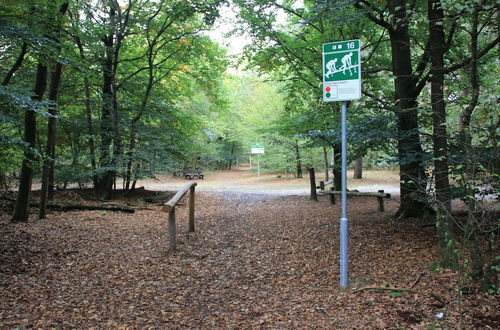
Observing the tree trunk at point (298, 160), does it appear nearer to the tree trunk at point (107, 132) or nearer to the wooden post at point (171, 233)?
the tree trunk at point (107, 132)

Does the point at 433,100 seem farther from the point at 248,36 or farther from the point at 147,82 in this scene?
the point at 147,82

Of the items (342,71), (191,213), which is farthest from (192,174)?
(342,71)

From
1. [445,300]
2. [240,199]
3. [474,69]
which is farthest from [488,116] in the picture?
Answer: [240,199]

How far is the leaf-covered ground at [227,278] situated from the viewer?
3.46 meters

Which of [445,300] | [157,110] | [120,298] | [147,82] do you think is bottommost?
[120,298]

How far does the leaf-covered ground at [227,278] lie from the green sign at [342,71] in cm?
226

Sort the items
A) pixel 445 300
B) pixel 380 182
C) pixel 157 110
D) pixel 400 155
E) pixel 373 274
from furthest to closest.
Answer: pixel 380 182 < pixel 157 110 < pixel 400 155 < pixel 373 274 < pixel 445 300

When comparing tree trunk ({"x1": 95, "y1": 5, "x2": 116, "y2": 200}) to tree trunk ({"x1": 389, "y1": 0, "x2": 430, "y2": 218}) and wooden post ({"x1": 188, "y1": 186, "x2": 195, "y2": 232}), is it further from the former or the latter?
tree trunk ({"x1": 389, "y1": 0, "x2": 430, "y2": 218})

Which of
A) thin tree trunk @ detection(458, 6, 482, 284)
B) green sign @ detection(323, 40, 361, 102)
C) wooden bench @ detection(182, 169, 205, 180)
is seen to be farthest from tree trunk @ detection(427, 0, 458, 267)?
wooden bench @ detection(182, 169, 205, 180)

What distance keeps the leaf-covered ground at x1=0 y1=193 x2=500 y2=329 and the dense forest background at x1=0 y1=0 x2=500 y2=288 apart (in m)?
0.69

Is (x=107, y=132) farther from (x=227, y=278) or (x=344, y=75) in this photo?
(x=344, y=75)

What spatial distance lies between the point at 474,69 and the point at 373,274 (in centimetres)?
271

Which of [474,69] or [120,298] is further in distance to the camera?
[120,298]

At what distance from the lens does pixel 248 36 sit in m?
8.80
